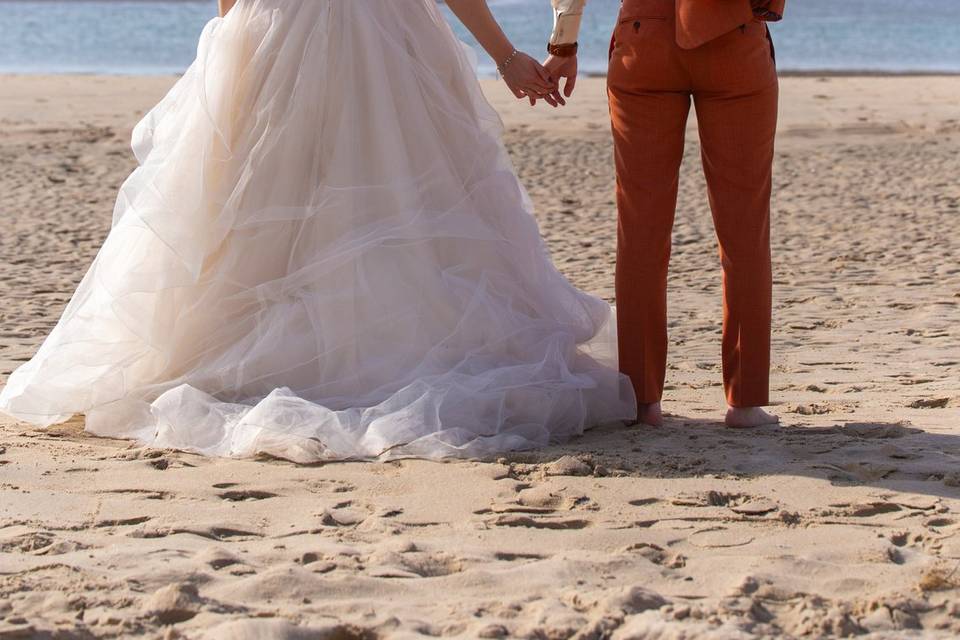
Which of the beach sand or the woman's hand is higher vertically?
the woman's hand

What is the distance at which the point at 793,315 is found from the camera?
5.79 metres

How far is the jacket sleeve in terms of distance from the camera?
3.85m

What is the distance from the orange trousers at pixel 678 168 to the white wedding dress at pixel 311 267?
0.90 feet

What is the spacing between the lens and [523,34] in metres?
31.3

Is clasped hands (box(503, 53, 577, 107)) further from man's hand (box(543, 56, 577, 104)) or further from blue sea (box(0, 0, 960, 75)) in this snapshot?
blue sea (box(0, 0, 960, 75))

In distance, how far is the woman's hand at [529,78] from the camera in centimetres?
392

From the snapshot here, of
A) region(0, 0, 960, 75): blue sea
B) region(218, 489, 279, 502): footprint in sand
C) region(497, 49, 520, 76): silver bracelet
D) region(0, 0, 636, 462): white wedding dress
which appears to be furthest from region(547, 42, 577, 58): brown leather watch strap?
region(0, 0, 960, 75): blue sea

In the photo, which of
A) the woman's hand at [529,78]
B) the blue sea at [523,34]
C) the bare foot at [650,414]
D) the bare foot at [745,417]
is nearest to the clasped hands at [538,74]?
the woman's hand at [529,78]

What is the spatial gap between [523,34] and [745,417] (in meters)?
28.3

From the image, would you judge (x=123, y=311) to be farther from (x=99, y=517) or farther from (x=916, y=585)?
(x=916, y=585)

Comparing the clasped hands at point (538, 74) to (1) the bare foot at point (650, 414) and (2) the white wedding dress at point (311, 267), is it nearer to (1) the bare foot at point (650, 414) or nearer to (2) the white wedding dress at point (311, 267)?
(2) the white wedding dress at point (311, 267)

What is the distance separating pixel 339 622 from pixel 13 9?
43327mm

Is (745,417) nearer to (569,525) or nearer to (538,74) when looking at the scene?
(569,525)

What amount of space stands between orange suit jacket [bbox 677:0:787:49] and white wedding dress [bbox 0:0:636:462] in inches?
31.8
